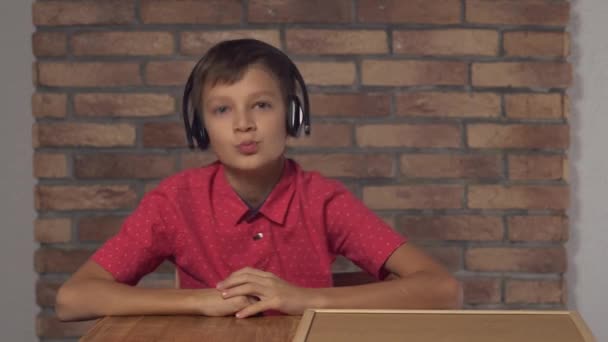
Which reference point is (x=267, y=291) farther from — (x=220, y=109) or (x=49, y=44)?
(x=49, y=44)

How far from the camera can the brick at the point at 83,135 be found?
7.61 feet

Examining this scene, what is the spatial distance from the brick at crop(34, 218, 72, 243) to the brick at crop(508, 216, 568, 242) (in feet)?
3.97

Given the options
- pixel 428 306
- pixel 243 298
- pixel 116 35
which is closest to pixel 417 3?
pixel 116 35

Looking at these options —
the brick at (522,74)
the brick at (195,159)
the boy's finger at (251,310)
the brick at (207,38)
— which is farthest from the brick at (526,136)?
the boy's finger at (251,310)

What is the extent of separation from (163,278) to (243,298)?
1.17 metres

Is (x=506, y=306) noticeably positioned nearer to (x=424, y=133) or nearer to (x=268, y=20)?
(x=424, y=133)

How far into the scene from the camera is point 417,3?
91.0 inches

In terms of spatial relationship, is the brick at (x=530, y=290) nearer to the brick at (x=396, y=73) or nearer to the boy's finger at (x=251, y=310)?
the brick at (x=396, y=73)

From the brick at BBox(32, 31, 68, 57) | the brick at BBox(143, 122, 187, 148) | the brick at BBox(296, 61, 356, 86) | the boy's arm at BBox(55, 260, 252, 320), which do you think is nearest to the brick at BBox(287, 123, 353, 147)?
the brick at BBox(296, 61, 356, 86)

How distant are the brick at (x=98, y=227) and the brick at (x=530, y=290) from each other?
1.08 m

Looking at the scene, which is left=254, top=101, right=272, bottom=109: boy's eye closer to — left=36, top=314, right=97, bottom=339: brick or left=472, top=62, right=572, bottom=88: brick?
left=472, top=62, right=572, bottom=88: brick

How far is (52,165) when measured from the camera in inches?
91.7

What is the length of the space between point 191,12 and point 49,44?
1.29 ft

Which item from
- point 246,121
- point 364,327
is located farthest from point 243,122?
point 364,327
